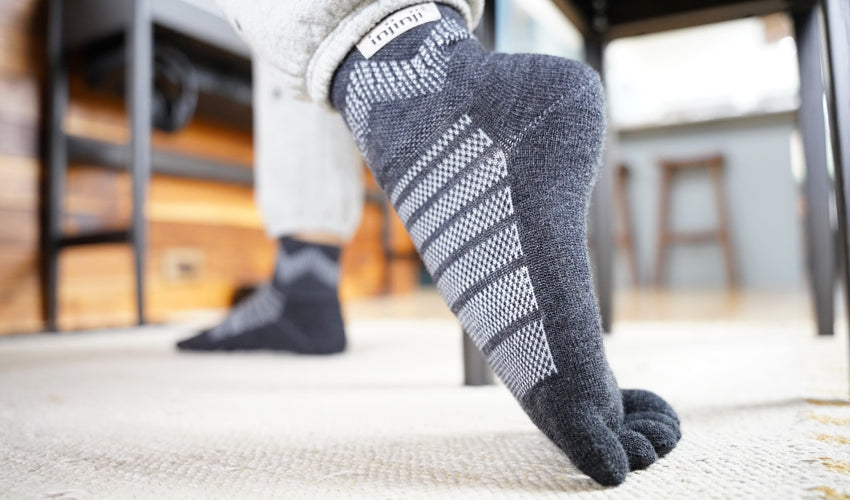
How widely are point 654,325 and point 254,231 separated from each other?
1479 millimetres

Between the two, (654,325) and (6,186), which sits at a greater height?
(6,186)

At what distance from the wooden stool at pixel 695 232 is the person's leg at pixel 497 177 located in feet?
10.1

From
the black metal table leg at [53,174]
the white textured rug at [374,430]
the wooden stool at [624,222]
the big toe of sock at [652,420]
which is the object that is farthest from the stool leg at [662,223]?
the big toe of sock at [652,420]

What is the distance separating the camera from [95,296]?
61.9 inches

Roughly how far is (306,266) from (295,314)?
2.9 inches

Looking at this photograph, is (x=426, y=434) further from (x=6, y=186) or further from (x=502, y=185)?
(x=6, y=186)

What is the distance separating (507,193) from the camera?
1.10 ft

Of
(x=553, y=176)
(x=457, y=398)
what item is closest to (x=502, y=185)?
(x=553, y=176)

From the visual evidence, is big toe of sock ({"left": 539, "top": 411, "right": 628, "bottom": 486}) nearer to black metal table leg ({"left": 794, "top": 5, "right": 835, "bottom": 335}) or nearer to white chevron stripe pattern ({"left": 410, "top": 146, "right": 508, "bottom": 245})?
white chevron stripe pattern ({"left": 410, "top": 146, "right": 508, "bottom": 245})

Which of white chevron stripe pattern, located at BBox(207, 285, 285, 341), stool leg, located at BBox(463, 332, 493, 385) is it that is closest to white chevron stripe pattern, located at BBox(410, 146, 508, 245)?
stool leg, located at BBox(463, 332, 493, 385)

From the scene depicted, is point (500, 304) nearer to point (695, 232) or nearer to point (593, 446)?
point (593, 446)

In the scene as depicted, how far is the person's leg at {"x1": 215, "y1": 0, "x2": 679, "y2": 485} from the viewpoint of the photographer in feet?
1.04

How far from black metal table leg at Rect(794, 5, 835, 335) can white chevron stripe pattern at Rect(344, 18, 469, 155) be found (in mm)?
783

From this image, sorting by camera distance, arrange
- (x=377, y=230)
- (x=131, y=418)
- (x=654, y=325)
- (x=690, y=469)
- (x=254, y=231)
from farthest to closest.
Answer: (x=377, y=230), (x=254, y=231), (x=654, y=325), (x=131, y=418), (x=690, y=469)
